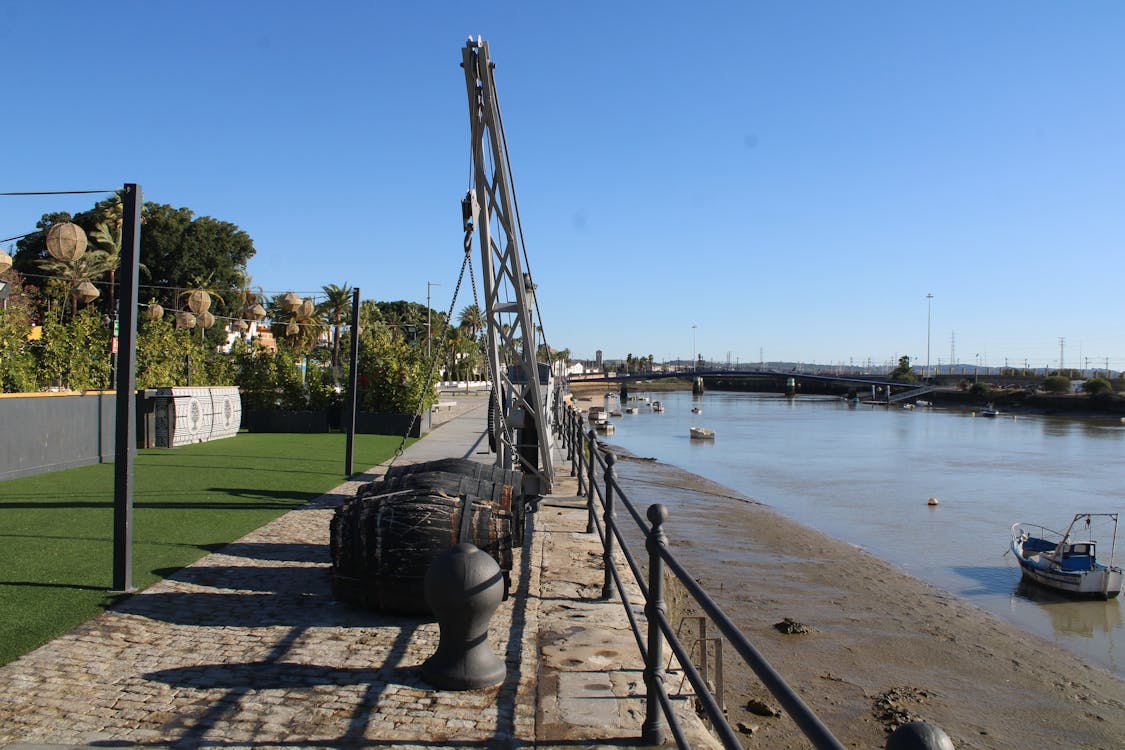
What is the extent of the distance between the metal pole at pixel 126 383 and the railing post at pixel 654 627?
4.65 metres

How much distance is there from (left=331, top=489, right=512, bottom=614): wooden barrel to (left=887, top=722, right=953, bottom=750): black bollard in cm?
463

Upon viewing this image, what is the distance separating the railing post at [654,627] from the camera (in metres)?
3.90

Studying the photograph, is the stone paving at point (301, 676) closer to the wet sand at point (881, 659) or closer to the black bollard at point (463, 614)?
the black bollard at point (463, 614)

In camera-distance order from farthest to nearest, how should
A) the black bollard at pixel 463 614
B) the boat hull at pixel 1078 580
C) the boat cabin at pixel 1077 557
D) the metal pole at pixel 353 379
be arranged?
the boat cabin at pixel 1077 557 < the boat hull at pixel 1078 580 < the metal pole at pixel 353 379 < the black bollard at pixel 463 614

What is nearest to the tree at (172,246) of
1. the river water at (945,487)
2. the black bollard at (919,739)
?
the river water at (945,487)

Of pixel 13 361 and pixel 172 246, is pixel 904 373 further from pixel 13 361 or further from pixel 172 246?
pixel 13 361

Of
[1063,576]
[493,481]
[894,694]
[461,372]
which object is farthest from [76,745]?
[461,372]

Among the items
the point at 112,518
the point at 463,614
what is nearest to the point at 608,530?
the point at 463,614

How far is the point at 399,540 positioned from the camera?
6.08 metres

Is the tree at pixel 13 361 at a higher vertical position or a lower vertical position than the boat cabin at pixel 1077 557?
higher

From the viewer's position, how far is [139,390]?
20.2 metres

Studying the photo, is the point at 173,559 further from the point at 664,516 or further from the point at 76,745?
the point at 664,516

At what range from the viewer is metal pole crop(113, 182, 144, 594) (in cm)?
667

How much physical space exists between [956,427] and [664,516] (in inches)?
3080
